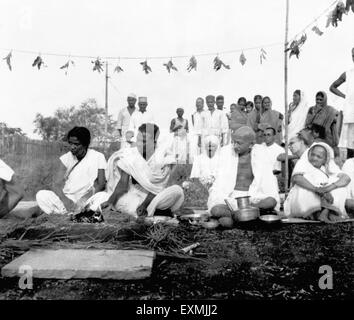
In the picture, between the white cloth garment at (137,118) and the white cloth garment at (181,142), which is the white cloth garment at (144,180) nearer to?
the white cloth garment at (137,118)

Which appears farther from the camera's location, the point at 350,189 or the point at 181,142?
the point at 181,142

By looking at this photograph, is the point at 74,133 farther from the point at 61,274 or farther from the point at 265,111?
the point at 265,111

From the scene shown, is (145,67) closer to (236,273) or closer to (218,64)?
(218,64)

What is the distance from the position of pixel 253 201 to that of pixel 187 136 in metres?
5.45

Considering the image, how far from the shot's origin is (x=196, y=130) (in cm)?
1004

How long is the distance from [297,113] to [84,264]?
6387mm

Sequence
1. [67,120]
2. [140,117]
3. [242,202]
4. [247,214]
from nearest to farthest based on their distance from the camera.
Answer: [247,214]
[242,202]
[140,117]
[67,120]

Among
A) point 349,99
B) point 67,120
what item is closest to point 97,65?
point 349,99

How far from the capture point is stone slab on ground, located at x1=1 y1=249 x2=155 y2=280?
3006mm

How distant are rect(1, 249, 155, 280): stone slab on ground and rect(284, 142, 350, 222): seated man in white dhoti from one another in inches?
93.1

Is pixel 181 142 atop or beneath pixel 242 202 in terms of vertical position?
atop

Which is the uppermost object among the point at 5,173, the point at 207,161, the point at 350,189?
the point at 207,161

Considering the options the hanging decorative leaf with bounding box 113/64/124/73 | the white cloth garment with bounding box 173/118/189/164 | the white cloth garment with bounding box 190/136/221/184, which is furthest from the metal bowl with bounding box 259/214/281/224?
the white cloth garment with bounding box 173/118/189/164
